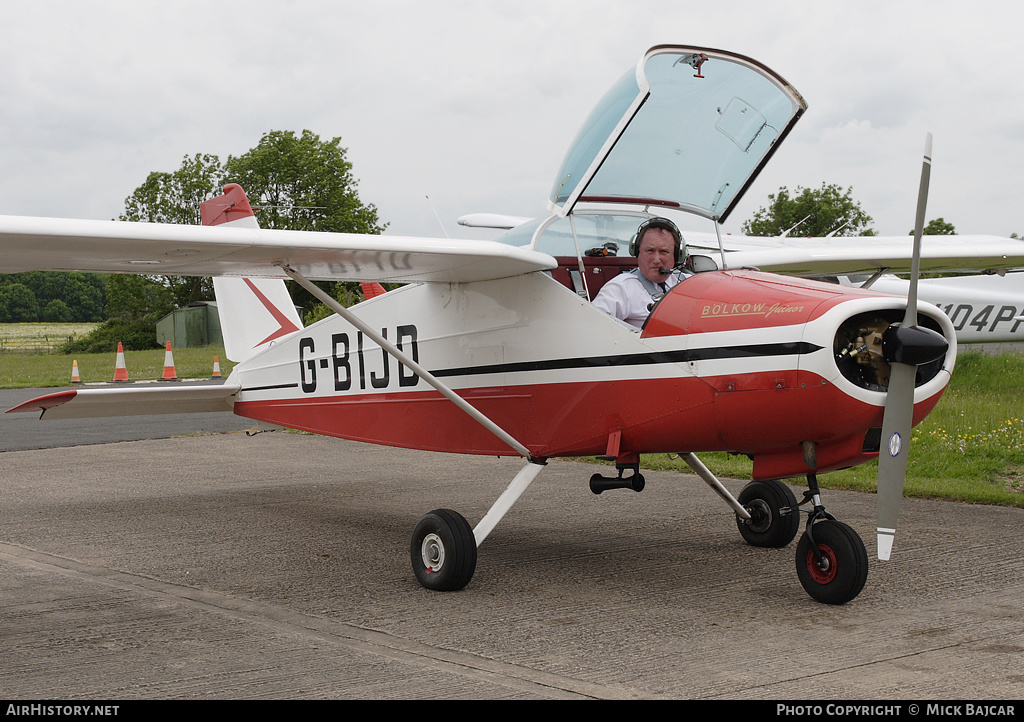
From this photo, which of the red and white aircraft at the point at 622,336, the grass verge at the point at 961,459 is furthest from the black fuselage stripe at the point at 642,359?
the grass verge at the point at 961,459

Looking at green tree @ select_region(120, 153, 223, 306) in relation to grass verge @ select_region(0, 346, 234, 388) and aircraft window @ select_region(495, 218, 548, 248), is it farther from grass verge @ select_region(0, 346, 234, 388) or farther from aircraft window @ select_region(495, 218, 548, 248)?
aircraft window @ select_region(495, 218, 548, 248)

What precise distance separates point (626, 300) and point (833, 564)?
1.74m

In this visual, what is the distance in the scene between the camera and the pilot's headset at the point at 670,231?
215 inches

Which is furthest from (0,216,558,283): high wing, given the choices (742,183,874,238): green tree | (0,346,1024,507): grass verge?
(742,183,874,238): green tree

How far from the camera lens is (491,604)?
15.8ft

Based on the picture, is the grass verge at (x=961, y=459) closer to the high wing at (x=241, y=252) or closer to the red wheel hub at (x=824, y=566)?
the red wheel hub at (x=824, y=566)

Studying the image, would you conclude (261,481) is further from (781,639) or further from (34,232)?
(781,639)

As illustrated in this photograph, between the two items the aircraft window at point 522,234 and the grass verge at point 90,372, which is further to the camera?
the grass verge at point 90,372

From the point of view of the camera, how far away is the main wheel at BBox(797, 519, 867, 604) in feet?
14.9

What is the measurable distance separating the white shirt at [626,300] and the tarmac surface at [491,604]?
1.48 meters

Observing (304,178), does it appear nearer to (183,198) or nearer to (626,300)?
(183,198)

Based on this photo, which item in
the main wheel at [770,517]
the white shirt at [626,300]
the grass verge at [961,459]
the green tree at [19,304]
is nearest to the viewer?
the white shirt at [626,300]

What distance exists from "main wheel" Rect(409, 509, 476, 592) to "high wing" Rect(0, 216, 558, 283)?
4.73ft
